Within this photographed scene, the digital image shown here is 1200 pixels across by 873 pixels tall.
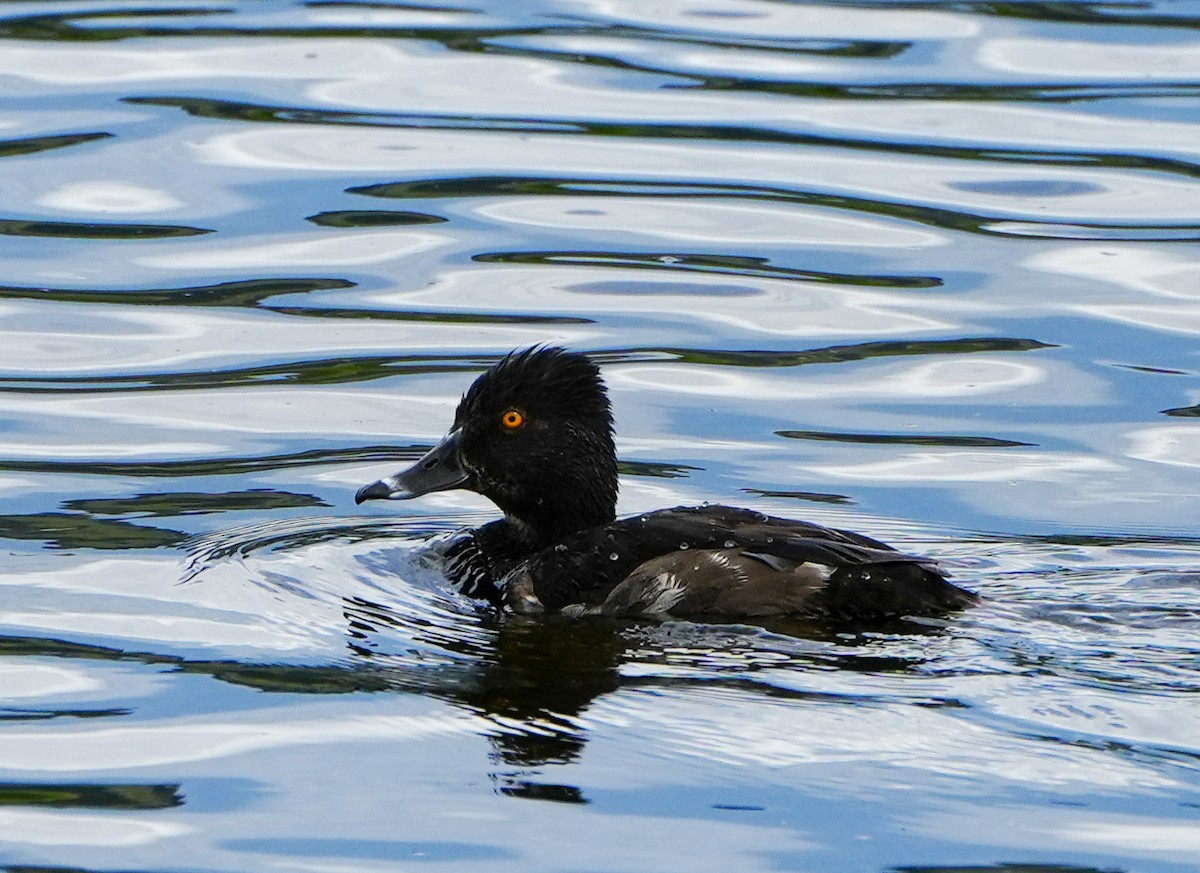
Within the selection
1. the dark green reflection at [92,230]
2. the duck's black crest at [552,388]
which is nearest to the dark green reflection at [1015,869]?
the duck's black crest at [552,388]

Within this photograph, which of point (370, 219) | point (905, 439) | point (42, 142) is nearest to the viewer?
point (905, 439)

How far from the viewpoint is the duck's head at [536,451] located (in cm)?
850

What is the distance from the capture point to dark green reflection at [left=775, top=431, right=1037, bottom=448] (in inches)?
402

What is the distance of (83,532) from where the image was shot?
8.84m

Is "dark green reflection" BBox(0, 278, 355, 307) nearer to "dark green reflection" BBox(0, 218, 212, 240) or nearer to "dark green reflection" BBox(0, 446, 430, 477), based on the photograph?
"dark green reflection" BBox(0, 218, 212, 240)

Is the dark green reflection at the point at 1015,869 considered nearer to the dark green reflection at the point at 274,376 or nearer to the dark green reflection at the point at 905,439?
the dark green reflection at the point at 905,439

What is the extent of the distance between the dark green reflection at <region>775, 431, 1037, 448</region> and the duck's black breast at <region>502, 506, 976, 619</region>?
239cm

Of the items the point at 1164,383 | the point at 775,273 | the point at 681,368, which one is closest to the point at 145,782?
the point at 681,368

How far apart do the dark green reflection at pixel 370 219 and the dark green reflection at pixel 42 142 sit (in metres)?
2.13

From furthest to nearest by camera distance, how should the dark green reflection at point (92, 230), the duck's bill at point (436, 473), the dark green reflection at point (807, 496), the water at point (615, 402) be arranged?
1. the dark green reflection at point (92, 230)
2. the dark green reflection at point (807, 496)
3. the duck's bill at point (436, 473)
4. the water at point (615, 402)

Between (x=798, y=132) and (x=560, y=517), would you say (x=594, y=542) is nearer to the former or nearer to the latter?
(x=560, y=517)

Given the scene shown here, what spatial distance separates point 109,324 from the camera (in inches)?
471

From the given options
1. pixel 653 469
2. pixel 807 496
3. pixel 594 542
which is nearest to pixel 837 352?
pixel 653 469

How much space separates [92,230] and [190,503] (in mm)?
4748
